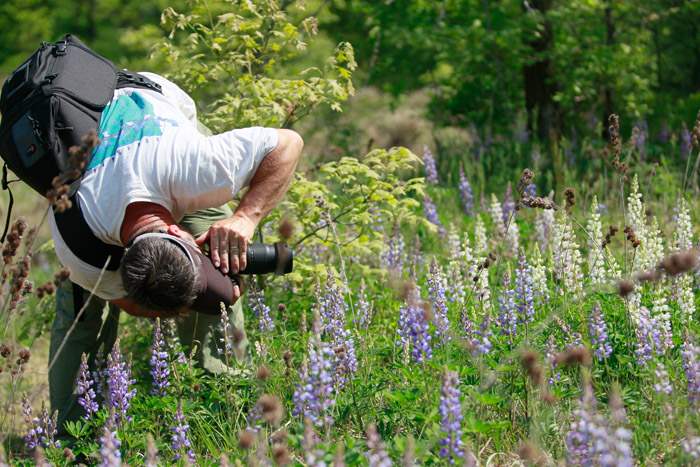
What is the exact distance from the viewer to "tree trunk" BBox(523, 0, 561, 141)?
27.9ft

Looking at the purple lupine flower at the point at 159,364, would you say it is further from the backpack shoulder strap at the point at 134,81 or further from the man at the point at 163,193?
the backpack shoulder strap at the point at 134,81

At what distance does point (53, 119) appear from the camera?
3758 millimetres

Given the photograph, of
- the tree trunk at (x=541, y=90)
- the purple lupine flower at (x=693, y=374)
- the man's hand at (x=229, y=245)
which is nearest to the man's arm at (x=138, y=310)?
the man's hand at (x=229, y=245)

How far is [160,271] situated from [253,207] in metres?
0.64

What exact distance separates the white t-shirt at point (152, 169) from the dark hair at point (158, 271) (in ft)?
0.92

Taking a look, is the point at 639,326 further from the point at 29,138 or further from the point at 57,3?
the point at 57,3

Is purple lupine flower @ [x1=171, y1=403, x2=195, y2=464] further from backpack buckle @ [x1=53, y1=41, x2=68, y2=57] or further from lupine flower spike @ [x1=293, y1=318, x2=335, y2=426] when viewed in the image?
backpack buckle @ [x1=53, y1=41, x2=68, y2=57]

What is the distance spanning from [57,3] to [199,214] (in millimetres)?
14040

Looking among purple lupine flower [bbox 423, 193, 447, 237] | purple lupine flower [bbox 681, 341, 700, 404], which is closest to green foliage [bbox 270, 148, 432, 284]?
purple lupine flower [bbox 423, 193, 447, 237]

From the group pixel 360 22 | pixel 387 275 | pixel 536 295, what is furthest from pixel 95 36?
pixel 536 295

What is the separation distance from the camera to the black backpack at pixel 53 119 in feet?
12.3

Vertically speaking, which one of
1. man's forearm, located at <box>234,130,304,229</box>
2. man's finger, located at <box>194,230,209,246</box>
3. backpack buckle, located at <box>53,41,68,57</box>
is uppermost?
backpack buckle, located at <box>53,41,68,57</box>

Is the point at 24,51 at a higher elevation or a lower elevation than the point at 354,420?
lower

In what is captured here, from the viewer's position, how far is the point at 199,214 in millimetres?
4449
